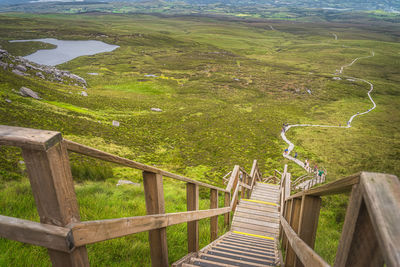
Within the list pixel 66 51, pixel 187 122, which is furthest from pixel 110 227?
pixel 66 51

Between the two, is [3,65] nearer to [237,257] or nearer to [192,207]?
[192,207]

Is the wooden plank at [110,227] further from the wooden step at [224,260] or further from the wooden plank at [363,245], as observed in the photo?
the wooden step at [224,260]

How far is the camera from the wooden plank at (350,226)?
3.51 feet

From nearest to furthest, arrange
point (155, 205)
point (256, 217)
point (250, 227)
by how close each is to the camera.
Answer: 1. point (155, 205)
2. point (250, 227)
3. point (256, 217)

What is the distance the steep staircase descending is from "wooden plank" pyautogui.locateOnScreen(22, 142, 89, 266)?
6.47 feet

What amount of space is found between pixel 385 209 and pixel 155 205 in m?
1.93

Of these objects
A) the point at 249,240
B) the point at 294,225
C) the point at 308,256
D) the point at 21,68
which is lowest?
the point at 249,240

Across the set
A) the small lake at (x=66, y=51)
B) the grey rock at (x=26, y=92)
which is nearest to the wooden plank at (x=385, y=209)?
the grey rock at (x=26, y=92)

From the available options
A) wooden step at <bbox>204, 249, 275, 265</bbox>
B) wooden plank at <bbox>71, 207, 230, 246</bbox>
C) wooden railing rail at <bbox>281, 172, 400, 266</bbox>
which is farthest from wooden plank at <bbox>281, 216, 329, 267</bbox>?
wooden step at <bbox>204, 249, 275, 265</bbox>

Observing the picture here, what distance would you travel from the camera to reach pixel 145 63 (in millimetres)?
73125

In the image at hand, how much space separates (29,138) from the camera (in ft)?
3.72

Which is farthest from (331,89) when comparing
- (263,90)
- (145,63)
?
(145,63)

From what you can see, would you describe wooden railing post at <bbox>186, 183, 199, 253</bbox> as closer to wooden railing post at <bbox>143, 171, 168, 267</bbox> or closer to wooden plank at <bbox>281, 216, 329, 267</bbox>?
wooden railing post at <bbox>143, 171, 168, 267</bbox>

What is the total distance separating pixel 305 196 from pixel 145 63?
7622 cm
